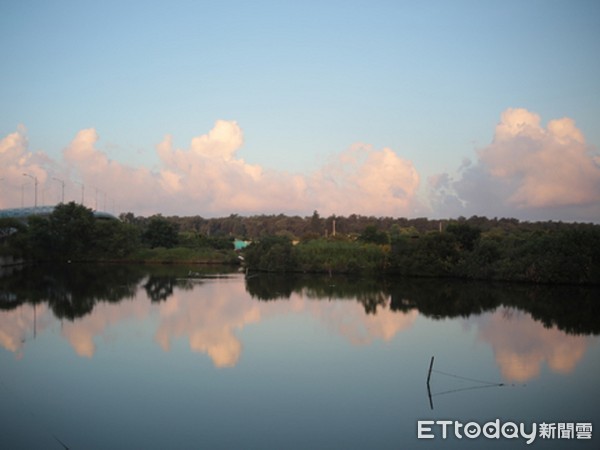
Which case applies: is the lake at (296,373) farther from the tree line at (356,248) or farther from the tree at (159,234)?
the tree at (159,234)

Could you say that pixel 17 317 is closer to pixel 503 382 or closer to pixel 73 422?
pixel 73 422

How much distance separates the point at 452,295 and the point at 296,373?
18.4 metres

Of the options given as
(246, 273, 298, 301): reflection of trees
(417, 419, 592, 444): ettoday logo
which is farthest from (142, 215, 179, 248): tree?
(417, 419, 592, 444): ettoday logo

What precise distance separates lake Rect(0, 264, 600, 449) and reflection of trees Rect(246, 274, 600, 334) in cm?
29

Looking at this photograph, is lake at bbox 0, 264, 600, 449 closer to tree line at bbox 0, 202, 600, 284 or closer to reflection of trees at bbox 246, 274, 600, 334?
reflection of trees at bbox 246, 274, 600, 334

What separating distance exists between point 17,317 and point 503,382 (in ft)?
56.1

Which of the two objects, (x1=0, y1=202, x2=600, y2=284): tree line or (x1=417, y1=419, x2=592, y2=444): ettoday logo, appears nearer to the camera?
(x1=417, y1=419, x2=592, y2=444): ettoday logo

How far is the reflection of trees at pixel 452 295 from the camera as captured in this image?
24078mm

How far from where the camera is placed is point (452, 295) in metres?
30.8

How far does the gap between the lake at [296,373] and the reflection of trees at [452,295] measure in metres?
0.29

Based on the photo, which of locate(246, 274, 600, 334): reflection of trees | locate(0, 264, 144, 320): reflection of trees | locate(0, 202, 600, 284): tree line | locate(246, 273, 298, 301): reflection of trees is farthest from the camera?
locate(0, 202, 600, 284): tree line

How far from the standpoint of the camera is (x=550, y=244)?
34688 mm

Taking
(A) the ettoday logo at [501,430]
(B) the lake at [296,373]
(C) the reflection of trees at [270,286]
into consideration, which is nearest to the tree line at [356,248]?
(C) the reflection of trees at [270,286]

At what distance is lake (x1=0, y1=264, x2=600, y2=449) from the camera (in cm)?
1014
